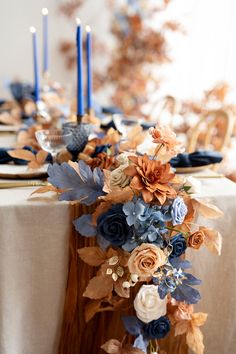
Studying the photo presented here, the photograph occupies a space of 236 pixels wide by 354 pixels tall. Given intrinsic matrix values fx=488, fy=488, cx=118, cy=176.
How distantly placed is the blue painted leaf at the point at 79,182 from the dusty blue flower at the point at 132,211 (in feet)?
0.27

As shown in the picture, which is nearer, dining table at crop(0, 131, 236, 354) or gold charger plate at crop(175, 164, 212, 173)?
dining table at crop(0, 131, 236, 354)

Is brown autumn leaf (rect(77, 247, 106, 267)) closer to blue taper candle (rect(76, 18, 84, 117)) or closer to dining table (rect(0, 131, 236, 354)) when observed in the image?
dining table (rect(0, 131, 236, 354))

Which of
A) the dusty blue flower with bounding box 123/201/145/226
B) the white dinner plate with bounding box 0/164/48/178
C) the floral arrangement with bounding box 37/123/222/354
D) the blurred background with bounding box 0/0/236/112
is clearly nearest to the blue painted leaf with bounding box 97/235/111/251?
the floral arrangement with bounding box 37/123/222/354

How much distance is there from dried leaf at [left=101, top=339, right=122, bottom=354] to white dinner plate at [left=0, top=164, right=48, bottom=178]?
489mm

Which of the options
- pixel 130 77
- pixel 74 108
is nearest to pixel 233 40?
pixel 130 77

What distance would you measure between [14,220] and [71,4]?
3131 millimetres

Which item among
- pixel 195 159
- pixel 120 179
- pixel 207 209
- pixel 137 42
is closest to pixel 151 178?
pixel 120 179

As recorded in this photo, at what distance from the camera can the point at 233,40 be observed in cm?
364

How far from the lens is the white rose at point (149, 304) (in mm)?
1147

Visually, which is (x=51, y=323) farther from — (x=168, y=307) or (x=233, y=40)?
(x=233, y=40)

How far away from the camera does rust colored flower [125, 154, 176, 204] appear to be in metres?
1.04

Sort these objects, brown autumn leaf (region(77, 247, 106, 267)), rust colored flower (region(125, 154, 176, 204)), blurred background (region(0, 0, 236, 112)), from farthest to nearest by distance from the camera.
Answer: blurred background (region(0, 0, 236, 112)) < brown autumn leaf (region(77, 247, 106, 267)) < rust colored flower (region(125, 154, 176, 204))

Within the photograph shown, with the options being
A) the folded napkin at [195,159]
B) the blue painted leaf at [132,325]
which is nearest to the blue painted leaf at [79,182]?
the blue painted leaf at [132,325]

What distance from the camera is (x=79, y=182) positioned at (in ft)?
3.65
